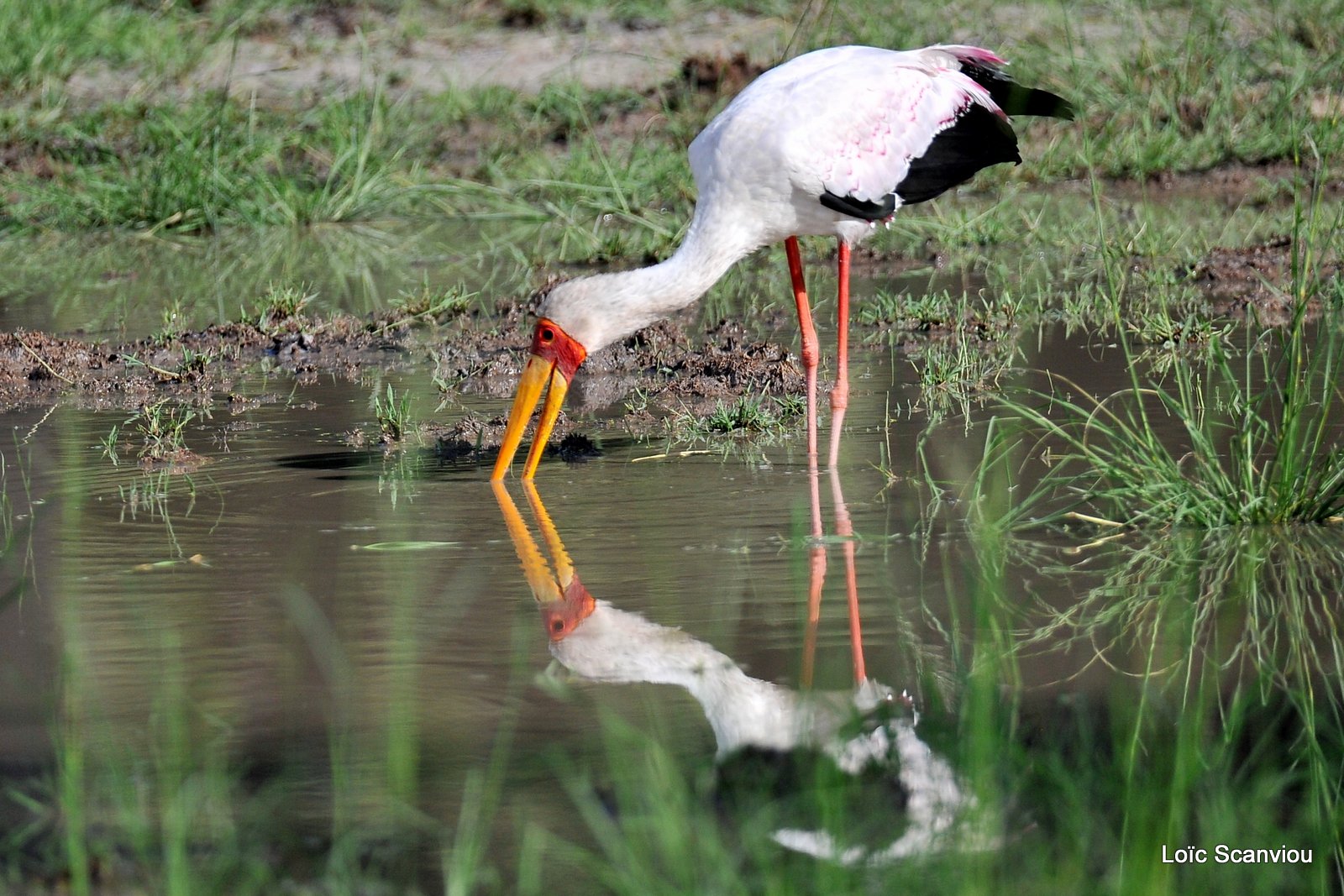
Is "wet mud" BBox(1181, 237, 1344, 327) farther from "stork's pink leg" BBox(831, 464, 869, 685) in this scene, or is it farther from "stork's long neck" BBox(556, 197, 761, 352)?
"stork's pink leg" BBox(831, 464, 869, 685)

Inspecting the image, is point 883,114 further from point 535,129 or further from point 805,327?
point 535,129

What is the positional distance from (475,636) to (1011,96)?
3.36 m

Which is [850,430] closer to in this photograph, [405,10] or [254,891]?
[254,891]

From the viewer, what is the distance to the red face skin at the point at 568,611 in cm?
353

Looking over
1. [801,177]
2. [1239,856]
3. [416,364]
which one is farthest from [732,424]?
[1239,856]

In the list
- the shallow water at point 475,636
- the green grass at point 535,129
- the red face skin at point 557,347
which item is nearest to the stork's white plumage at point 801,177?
the red face skin at point 557,347

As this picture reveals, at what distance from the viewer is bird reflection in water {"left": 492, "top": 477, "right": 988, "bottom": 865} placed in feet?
8.01

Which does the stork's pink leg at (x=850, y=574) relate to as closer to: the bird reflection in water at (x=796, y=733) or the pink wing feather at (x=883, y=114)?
the bird reflection in water at (x=796, y=733)

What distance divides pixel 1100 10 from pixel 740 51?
255 cm

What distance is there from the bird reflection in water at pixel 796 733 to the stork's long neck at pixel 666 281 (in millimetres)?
1244

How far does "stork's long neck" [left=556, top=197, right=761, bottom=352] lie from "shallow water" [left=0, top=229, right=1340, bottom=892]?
Answer: 1.20 ft

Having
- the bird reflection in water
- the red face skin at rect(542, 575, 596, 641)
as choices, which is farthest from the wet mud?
the red face skin at rect(542, 575, 596, 641)

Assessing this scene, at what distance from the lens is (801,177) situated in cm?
512

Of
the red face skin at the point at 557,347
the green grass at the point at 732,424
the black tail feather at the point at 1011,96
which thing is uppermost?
the black tail feather at the point at 1011,96
